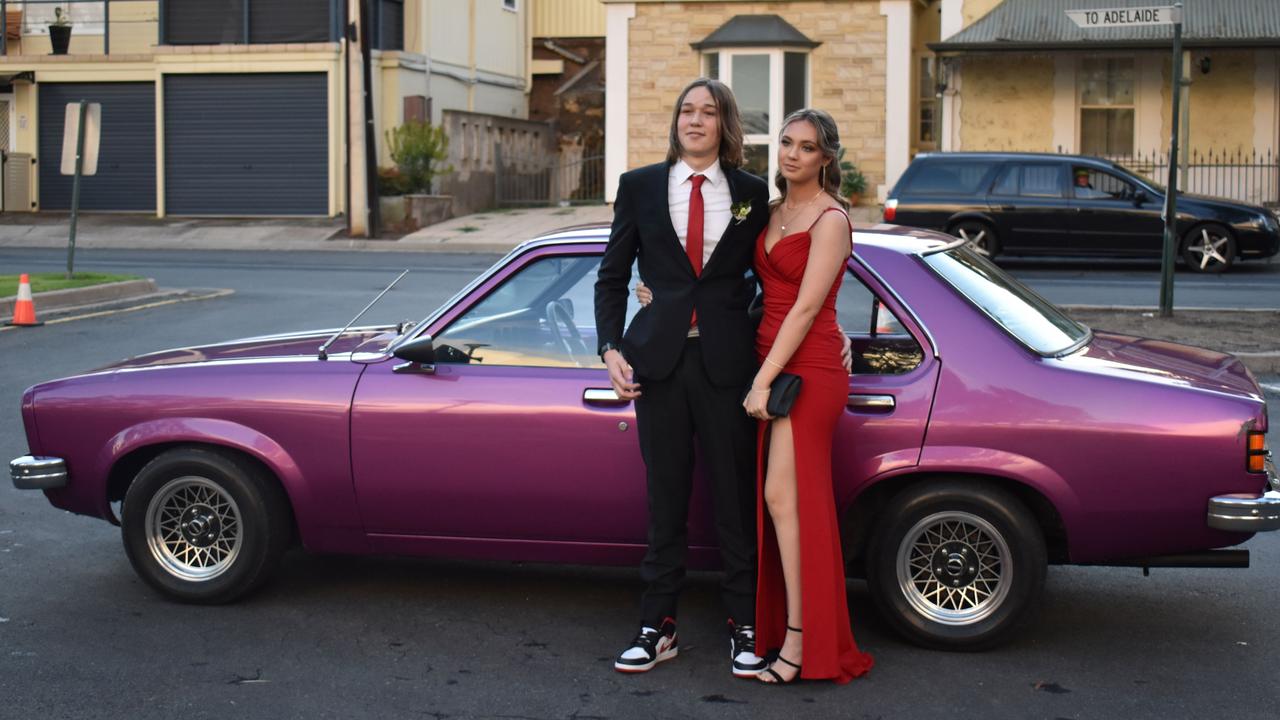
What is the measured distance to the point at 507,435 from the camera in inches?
215

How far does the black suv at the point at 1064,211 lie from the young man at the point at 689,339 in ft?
54.8

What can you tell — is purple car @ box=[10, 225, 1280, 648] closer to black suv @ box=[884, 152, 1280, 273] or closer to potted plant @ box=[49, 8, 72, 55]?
black suv @ box=[884, 152, 1280, 273]

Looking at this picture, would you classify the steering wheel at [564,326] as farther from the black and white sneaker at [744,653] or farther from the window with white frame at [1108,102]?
the window with white frame at [1108,102]

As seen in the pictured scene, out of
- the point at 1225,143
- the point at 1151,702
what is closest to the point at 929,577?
the point at 1151,702

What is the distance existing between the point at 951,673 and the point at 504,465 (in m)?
1.69

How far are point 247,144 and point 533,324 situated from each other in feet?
90.5

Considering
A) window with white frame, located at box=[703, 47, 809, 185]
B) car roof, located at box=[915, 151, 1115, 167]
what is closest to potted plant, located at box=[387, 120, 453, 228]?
window with white frame, located at box=[703, 47, 809, 185]

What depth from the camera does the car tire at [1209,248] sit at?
827 inches

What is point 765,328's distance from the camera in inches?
196

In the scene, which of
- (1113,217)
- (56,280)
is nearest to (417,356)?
(56,280)

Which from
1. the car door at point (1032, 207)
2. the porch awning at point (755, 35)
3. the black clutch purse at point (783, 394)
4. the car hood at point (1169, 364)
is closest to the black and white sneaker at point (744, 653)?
the black clutch purse at point (783, 394)

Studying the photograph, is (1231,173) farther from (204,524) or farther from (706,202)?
(204,524)

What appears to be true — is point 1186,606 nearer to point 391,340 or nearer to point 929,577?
point 929,577

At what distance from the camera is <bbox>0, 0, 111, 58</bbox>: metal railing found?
109 ft
